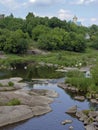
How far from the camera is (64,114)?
4634 cm

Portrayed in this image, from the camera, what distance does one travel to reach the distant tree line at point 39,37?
120250 millimetres

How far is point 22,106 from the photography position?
46.9 meters

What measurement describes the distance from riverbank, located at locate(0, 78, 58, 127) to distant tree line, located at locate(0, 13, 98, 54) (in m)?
63.6

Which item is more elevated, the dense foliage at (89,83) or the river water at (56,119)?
the dense foliage at (89,83)

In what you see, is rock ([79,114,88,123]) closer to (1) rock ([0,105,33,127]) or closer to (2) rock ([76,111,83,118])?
(2) rock ([76,111,83,118])

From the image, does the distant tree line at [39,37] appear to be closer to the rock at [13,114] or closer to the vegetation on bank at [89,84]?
the vegetation on bank at [89,84]

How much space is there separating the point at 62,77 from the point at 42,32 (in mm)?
62683

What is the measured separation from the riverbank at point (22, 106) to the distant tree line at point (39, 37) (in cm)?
6360

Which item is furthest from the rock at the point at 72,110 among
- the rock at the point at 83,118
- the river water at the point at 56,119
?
the rock at the point at 83,118

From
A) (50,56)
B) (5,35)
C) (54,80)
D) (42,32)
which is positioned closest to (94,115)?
(54,80)

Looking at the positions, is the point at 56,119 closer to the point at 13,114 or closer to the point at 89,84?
the point at 13,114

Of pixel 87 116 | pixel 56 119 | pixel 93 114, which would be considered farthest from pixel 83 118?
pixel 56 119

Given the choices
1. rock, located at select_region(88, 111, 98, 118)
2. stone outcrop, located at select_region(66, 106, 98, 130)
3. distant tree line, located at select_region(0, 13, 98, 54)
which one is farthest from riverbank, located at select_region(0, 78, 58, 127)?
distant tree line, located at select_region(0, 13, 98, 54)

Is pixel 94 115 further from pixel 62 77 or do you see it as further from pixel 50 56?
pixel 50 56
